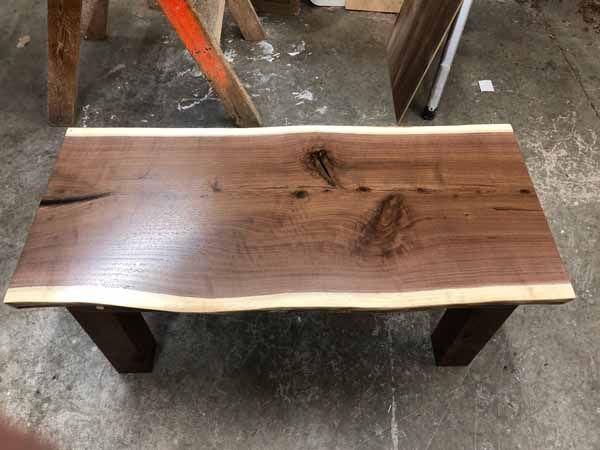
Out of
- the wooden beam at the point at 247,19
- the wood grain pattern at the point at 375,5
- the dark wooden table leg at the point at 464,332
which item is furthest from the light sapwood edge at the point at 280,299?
the wood grain pattern at the point at 375,5

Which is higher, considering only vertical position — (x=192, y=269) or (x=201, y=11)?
(x=201, y=11)

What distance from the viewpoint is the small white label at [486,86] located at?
2293 mm

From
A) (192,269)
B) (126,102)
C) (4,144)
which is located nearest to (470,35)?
(126,102)

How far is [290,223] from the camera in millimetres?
1132

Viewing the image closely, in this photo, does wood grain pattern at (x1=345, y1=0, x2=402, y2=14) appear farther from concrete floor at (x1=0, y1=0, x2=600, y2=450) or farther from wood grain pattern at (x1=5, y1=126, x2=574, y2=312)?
wood grain pattern at (x1=5, y1=126, x2=574, y2=312)

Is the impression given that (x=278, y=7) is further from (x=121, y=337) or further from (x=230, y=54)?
(x=121, y=337)

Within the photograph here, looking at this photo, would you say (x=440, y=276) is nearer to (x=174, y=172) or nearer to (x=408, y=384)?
(x=408, y=384)

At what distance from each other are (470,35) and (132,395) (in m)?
2.45

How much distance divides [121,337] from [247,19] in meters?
1.80

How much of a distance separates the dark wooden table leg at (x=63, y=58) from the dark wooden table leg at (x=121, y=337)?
1.22 meters

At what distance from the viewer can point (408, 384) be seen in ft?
4.69

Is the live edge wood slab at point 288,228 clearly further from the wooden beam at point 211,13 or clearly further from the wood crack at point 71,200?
the wooden beam at point 211,13

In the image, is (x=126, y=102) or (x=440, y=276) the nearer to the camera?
(x=440, y=276)

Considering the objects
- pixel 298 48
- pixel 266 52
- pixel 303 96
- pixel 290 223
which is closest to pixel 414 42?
pixel 303 96
